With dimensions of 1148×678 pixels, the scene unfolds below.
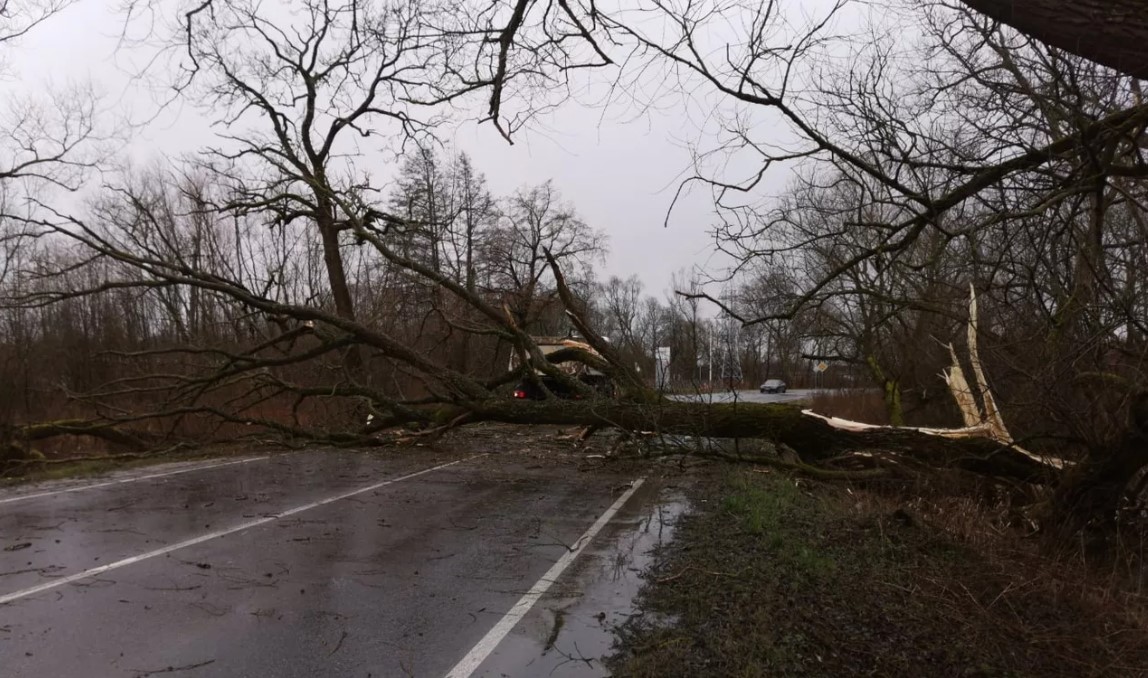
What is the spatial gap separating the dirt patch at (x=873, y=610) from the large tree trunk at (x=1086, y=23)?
3.26 meters

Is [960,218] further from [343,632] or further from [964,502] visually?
[343,632]

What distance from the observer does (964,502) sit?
8.34 m

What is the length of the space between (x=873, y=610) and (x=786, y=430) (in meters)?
6.29

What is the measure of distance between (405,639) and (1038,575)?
14.7 ft

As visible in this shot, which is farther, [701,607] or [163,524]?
[163,524]

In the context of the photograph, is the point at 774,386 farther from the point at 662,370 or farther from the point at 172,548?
the point at 172,548

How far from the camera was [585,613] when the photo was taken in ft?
17.1

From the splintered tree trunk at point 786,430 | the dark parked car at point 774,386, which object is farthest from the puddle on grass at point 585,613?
the dark parked car at point 774,386

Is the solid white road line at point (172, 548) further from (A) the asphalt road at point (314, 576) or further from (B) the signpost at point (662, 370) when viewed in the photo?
(B) the signpost at point (662, 370)

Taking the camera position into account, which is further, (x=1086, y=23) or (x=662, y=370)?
(x=662, y=370)

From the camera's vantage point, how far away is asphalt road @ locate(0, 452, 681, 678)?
4.34 meters

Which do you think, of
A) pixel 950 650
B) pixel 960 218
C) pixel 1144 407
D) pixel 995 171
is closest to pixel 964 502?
pixel 1144 407

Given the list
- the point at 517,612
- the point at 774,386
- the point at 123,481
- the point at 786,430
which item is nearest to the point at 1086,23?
the point at 517,612

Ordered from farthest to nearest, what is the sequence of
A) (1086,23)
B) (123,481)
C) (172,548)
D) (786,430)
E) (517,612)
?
(786,430), (123,481), (172,548), (517,612), (1086,23)
